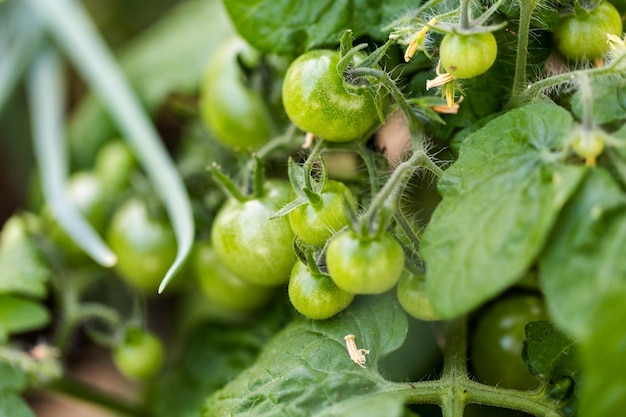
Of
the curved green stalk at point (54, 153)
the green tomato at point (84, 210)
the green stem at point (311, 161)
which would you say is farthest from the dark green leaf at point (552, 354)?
the green tomato at point (84, 210)

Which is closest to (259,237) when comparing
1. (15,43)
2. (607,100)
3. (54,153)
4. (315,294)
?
(315,294)

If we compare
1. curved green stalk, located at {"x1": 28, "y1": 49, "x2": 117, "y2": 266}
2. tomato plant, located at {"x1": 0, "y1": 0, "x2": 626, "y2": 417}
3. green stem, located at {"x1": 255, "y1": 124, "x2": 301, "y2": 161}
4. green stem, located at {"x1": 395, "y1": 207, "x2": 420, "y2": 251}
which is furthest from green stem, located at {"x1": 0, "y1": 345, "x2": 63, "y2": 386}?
green stem, located at {"x1": 395, "y1": 207, "x2": 420, "y2": 251}

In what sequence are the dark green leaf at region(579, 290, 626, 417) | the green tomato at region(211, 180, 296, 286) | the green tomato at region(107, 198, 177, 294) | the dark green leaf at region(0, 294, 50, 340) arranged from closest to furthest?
the dark green leaf at region(579, 290, 626, 417)
the green tomato at region(211, 180, 296, 286)
the dark green leaf at region(0, 294, 50, 340)
the green tomato at region(107, 198, 177, 294)

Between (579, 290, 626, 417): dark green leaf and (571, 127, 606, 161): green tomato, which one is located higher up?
(571, 127, 606, 161): green tomato

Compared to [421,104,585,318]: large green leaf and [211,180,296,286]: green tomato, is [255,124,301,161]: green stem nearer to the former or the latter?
[211,180,296,286]: green tomato

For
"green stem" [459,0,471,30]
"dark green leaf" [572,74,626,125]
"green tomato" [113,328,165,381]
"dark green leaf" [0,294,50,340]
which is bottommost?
"green tomato" [113,328,165,381]

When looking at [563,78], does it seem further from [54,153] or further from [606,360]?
[54,153]

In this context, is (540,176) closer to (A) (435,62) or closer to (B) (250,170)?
(A) (435,62)

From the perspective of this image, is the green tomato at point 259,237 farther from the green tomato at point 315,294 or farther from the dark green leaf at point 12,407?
the dark green leaf at point 12,407
